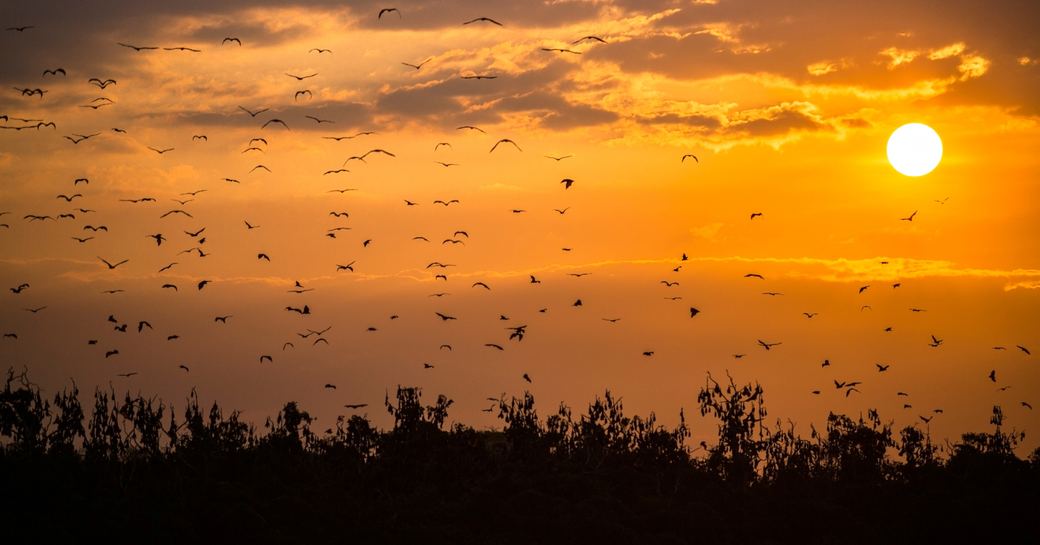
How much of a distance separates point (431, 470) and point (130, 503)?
45.5ft

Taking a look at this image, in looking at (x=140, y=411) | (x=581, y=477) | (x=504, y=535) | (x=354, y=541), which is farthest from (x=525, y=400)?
(x=140, y=411)

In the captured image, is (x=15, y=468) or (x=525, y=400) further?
(x=525, y=400)

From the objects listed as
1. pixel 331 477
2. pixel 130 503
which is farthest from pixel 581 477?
pixel 130 503

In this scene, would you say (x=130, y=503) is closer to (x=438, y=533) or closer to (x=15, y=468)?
(x=15, y=468)

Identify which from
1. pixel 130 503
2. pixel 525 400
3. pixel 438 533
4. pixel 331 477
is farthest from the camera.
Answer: pixel 525 400

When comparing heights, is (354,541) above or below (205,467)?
below

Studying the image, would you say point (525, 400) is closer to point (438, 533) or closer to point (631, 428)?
point (631, 428)

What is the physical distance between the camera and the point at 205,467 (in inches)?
1741

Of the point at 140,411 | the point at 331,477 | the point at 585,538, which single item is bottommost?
the point at 585,538

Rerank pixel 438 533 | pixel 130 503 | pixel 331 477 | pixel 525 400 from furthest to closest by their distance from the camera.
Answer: pixel 525 400 → pixel 331 477 → pixel 438 533 → pixel 130 503

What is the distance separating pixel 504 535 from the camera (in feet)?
147

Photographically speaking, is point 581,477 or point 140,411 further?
point 581,477

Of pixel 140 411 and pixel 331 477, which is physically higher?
pixel 140 411

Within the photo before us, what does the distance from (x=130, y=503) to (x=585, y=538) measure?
18.0 meters
